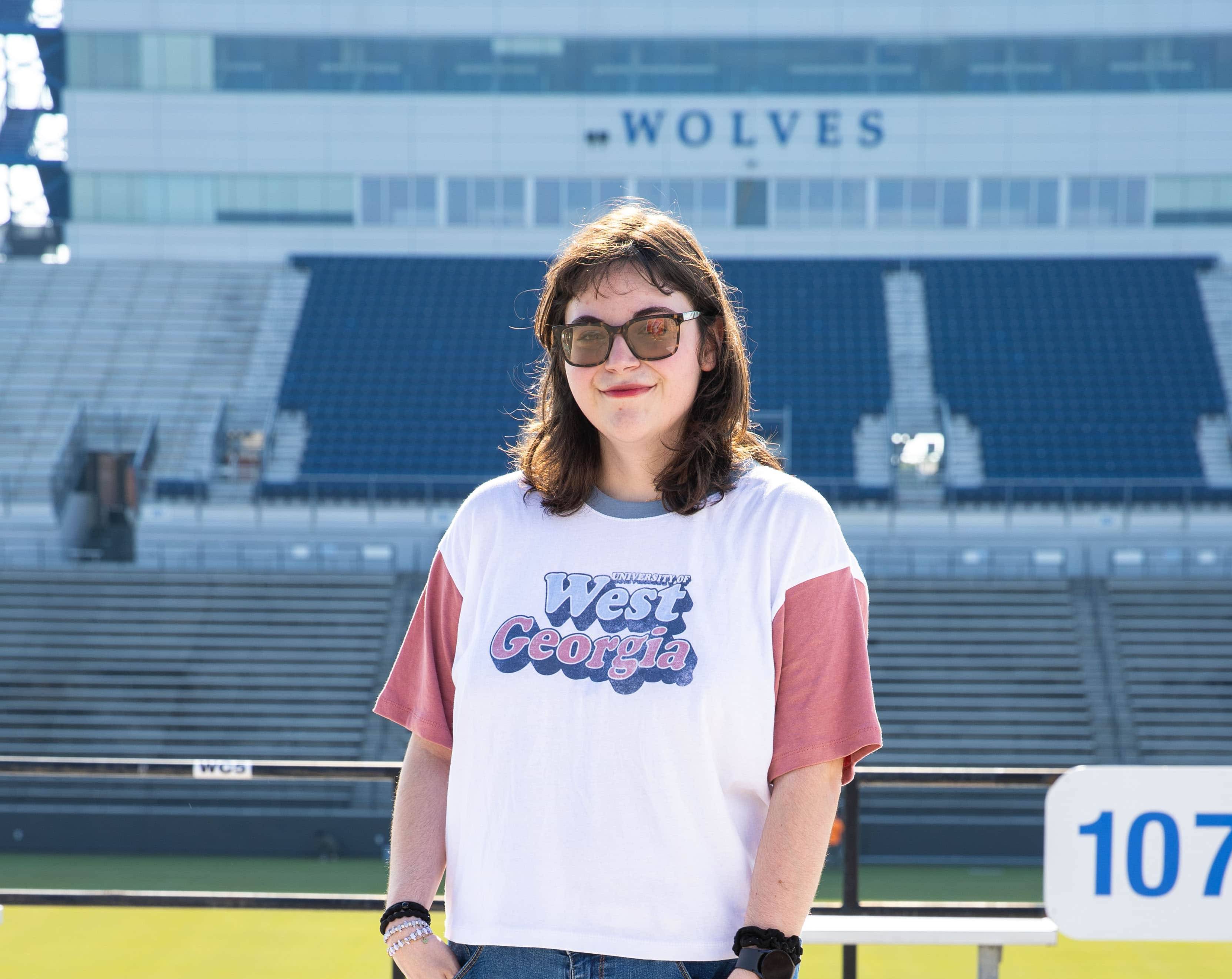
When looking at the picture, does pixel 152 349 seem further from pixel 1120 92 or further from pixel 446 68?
pixel 1120 92

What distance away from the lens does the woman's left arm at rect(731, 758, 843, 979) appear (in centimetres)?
162

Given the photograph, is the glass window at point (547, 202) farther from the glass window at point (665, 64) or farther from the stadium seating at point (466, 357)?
the glass window at point (665, 64)

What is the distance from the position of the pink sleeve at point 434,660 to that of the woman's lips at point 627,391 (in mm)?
349

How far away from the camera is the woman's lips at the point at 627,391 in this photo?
69.5 inches

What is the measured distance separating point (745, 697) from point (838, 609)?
0.57 ft

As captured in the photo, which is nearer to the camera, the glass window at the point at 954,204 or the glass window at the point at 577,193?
the glass window at the point at 954,204

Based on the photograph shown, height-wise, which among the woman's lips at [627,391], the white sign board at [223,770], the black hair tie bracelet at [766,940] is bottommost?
the white sign board at [223,770]

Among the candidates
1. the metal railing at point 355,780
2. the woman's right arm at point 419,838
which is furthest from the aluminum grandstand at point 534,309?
the woman's right arm at point 419,838

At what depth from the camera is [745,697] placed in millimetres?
1631

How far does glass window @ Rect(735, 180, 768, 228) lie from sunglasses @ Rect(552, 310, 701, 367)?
76.6 feet

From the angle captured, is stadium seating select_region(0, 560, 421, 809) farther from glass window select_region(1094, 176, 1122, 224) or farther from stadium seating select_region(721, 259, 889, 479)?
glass window select_region(1094, 176, 1122, 224)

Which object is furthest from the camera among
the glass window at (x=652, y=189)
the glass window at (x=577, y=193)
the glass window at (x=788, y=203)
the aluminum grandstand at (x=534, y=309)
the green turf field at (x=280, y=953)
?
the glass window at (x=577, y=193)

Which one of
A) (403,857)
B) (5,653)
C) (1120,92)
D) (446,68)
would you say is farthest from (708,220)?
(403,857)

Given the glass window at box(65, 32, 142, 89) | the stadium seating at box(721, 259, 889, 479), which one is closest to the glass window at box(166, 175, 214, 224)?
the glass window at box(65, 32, 142, 89)
